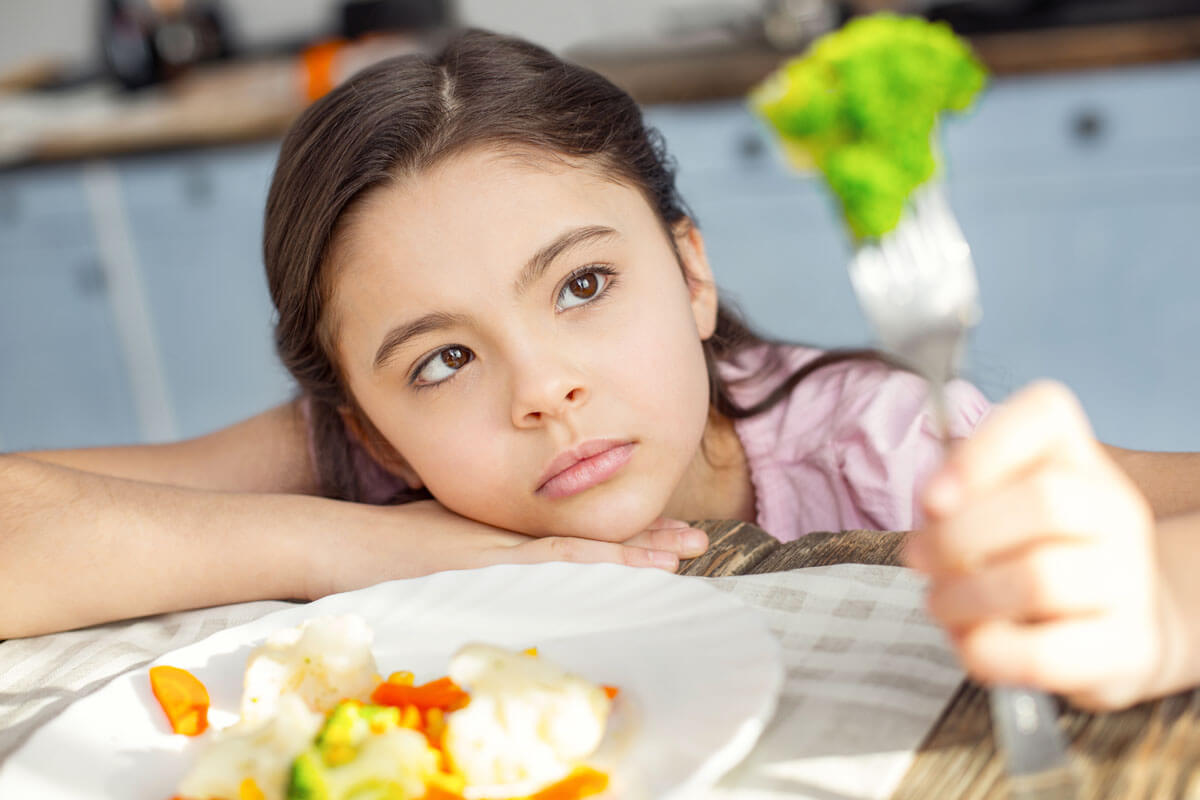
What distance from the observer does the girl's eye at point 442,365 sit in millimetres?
900

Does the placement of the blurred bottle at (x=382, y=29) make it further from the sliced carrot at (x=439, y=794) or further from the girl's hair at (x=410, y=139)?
the sliced carrot at (x=439, y=794)

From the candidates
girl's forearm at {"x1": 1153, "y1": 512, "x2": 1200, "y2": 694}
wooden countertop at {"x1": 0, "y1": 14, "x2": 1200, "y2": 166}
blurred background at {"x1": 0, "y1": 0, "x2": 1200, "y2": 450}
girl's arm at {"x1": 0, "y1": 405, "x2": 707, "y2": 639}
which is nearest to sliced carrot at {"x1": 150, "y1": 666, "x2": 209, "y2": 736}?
girl's arm at {"x1": 0, "y1": 405, "x2": 707, "y2": 639}

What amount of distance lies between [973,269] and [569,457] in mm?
1537

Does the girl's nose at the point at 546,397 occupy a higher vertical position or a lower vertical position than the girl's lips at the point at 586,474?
higher

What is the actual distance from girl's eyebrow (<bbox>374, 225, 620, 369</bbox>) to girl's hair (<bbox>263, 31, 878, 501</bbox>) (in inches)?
3.7

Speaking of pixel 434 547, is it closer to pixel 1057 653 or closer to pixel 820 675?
pixel 820 675

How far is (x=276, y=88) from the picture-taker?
8.80ft

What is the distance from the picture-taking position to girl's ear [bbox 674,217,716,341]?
109 centimetres

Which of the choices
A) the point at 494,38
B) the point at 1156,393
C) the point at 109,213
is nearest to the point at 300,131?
the point at 494,38

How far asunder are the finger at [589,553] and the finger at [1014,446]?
14.3 inches

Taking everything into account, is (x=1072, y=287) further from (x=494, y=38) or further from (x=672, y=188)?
(x=494, y=38)

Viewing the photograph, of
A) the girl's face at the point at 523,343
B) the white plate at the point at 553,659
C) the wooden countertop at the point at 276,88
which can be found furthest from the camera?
the wooden countertop at the point at 276,88

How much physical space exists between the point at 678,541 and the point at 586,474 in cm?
13

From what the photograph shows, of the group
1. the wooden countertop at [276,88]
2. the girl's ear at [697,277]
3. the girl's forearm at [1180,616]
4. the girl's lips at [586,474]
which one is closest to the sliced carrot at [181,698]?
the girl's lips at [586,474]
